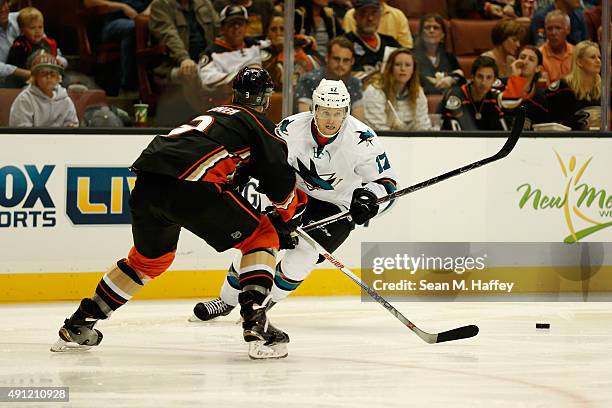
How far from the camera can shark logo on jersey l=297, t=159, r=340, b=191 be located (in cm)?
471

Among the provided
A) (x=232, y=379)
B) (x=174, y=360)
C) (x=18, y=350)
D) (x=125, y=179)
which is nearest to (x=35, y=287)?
(x=125, y=179)

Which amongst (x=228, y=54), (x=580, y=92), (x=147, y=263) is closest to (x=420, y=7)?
(x=580, y=92)

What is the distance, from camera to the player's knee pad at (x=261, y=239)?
382cm

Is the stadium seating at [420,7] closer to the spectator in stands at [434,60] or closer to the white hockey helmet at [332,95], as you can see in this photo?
the spectator in stands at [434,60]

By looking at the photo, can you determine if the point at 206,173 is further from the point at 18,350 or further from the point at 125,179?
the point at 125,179

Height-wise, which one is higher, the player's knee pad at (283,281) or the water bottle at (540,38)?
the water bottle at (540,38)

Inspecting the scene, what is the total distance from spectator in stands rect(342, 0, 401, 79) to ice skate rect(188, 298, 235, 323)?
1.68 meters

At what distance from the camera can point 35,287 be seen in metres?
5.37

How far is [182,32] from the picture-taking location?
18.4 ft

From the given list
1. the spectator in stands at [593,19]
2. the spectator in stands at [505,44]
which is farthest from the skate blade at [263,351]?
the spectator in stands at [593,19]

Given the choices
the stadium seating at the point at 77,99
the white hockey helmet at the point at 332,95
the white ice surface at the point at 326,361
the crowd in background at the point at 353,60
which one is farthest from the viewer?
the crowd in background at the point at 353,60

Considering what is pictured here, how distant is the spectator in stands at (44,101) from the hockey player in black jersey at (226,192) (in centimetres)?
169

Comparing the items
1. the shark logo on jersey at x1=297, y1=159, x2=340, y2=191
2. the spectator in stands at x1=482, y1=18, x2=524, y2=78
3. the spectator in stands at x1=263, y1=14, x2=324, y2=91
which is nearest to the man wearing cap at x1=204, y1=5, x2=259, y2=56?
the spectator in stands at x1=263, y1=14, x2=324, y2=91

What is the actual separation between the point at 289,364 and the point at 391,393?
1.80 feet
